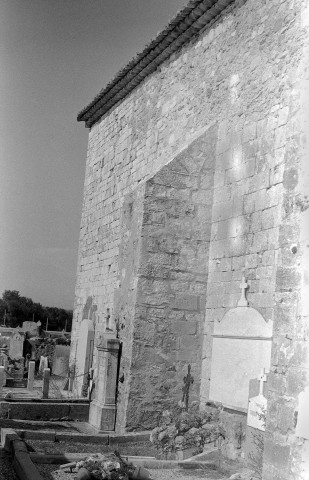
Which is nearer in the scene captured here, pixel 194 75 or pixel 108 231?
pixel 194 75

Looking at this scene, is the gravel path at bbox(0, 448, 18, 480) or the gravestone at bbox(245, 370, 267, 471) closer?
the gravel path at bbox(0, 448, 18, 480)

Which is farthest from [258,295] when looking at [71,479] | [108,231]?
[108,231]

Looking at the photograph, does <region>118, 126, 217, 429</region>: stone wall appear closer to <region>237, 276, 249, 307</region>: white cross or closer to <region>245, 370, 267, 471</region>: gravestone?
<region>237, 276, 249, 307</region>: white cross

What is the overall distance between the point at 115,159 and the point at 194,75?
4.00 metres

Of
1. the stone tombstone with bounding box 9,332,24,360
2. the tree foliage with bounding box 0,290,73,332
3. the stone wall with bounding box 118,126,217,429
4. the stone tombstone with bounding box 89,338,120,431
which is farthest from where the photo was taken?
the tree foliage with bounding box 0,290,73,332

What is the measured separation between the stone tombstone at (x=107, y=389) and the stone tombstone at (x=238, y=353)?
1.41 meters

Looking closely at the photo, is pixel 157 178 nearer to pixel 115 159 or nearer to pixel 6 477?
pixel 6 477

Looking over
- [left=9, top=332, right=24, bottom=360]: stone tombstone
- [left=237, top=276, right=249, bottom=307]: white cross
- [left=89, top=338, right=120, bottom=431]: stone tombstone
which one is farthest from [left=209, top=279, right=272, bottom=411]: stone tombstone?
[left=9, top=332, right=24, bottom=360]: stone tombstone

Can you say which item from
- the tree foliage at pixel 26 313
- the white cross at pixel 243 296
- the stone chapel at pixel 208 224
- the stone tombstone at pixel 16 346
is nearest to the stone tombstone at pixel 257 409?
the stone chapel at pixel 208 224

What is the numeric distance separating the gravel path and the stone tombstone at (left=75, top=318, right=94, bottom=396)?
606cm

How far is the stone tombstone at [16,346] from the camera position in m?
19.9

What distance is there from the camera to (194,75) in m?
9.21

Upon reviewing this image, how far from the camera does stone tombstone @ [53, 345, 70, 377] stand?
59.0 feet

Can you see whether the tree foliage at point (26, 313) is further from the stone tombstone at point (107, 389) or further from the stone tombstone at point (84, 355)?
the stone tombstone at point (107, 389)
